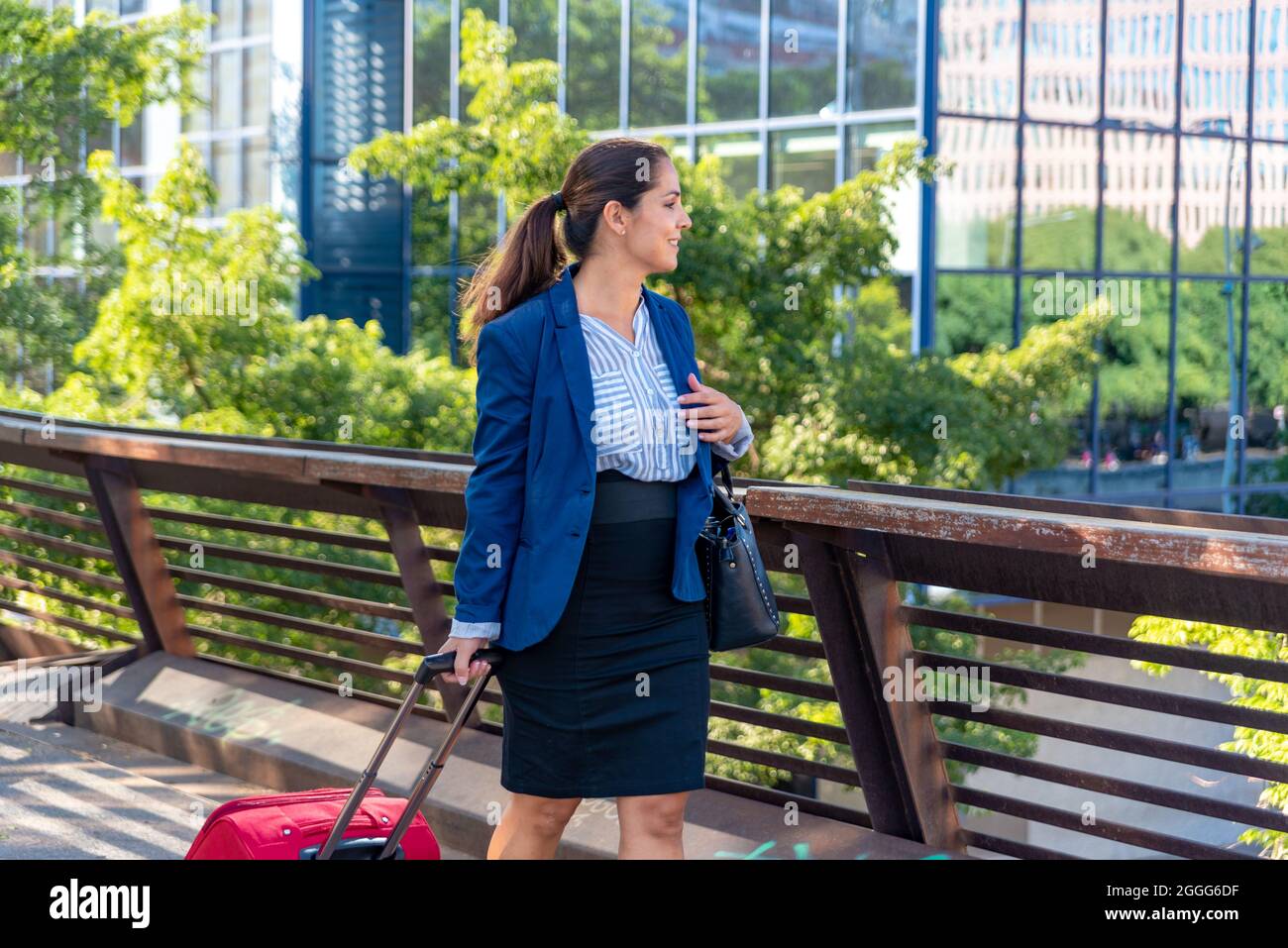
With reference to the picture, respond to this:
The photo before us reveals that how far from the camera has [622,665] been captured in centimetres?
327

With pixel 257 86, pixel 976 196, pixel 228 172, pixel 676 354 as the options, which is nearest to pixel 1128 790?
pixel 676 354

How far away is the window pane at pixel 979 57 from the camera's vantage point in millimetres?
17797

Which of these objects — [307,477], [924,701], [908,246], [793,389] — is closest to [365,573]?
[307,477]

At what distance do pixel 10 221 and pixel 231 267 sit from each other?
3.68 meters

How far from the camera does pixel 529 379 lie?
3.27 meters

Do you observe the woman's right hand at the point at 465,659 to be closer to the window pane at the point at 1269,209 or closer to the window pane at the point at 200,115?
the window pane at the point at 1269,209

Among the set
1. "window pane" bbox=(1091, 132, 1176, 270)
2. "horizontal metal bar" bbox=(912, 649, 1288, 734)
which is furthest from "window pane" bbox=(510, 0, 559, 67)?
"horizontal metal bar" bbox=(912, 649, 1288, 734)

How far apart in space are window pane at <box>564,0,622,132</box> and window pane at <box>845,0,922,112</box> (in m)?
3.80

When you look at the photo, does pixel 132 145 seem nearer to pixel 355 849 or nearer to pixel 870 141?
pixel 870 141

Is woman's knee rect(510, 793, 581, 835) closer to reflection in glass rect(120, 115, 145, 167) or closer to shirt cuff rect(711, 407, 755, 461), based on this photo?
shirt cuff rect(711, 407, 755, 461)

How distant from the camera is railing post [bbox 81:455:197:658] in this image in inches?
267

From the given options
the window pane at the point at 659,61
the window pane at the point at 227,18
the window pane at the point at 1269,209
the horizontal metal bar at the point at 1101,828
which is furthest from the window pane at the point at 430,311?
the horizontal metal bar at the point at 1101,828

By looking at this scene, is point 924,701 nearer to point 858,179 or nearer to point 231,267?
point 858,179

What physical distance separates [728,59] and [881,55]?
2300 mm
